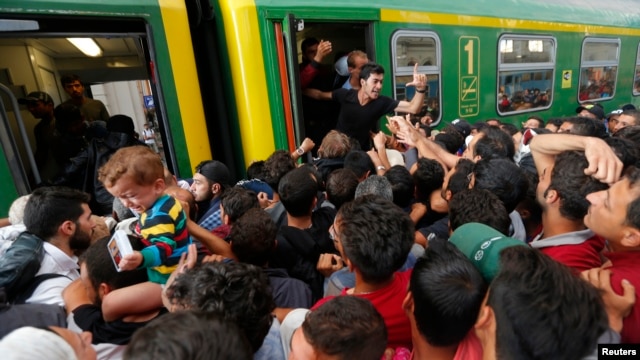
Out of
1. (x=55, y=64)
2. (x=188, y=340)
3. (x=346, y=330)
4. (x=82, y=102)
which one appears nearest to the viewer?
(x=188, y=340)

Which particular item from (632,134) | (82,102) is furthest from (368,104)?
(82,102)

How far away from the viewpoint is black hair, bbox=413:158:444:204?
86.0 inches

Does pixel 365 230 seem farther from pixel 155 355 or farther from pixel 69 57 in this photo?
pixel 69 57

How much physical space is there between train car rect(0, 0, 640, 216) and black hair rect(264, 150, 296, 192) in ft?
1.48

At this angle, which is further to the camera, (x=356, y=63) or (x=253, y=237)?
(x=356, y=63)

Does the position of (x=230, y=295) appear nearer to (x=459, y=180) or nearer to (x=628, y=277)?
(x=628, y=277)

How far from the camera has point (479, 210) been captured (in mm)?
1471

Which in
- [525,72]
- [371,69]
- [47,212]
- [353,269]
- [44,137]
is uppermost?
[371,69]

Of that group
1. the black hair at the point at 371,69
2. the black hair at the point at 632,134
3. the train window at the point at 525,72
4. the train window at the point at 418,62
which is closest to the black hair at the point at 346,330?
the black hair at the point at 371,69

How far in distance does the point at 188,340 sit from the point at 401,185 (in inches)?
64.1

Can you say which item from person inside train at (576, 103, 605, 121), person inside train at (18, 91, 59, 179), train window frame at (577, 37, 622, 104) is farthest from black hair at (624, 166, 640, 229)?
train window frame at (577, 37, 622, 104)

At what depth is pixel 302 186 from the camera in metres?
1.78

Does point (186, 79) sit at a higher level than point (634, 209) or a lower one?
higher

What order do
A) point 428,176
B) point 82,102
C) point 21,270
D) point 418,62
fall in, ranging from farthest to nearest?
point 82,102
point 418,62
point 428,176
point 21,270
